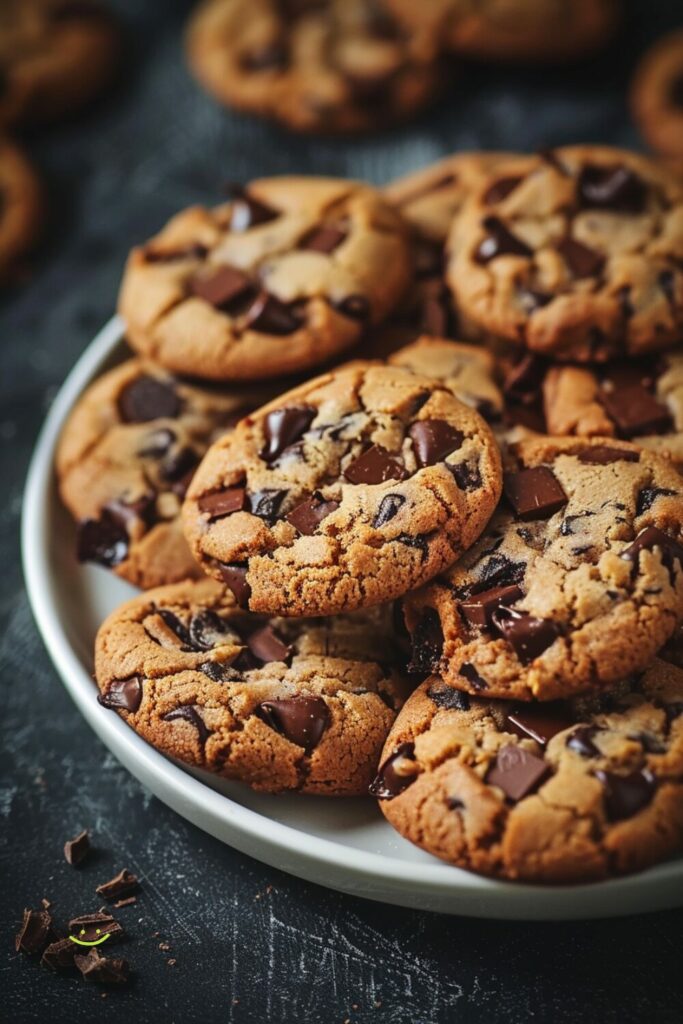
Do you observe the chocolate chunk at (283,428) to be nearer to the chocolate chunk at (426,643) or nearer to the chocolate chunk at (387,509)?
the chocolate chunk at (387,509)

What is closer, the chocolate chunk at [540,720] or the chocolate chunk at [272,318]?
the chocolate chunk at [540,720]

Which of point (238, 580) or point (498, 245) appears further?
point (498, 245)

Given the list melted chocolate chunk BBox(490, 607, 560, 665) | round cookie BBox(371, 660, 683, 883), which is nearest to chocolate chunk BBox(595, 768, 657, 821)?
round cookie BBox(371, 660, 683, 883)

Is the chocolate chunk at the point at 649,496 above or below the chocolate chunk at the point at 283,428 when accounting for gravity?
below

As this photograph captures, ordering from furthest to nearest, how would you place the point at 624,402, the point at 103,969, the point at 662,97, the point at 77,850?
the point at 662,97, the point at 624,402, the point at 77,850, the point at 103,969

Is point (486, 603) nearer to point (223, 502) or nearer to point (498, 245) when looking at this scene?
point (223, 502)

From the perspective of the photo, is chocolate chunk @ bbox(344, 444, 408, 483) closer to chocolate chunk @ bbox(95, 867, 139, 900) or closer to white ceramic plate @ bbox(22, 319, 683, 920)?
white ceramic plate @ bbox(22, 319, 683, 920)

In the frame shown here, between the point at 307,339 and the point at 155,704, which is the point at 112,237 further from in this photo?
the point at 155,704

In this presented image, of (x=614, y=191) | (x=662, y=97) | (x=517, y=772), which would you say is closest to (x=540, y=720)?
(x=517, y=772)

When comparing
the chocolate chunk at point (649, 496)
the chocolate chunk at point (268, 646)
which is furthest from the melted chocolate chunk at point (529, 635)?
the chocolate chunk at point (268, 646)
